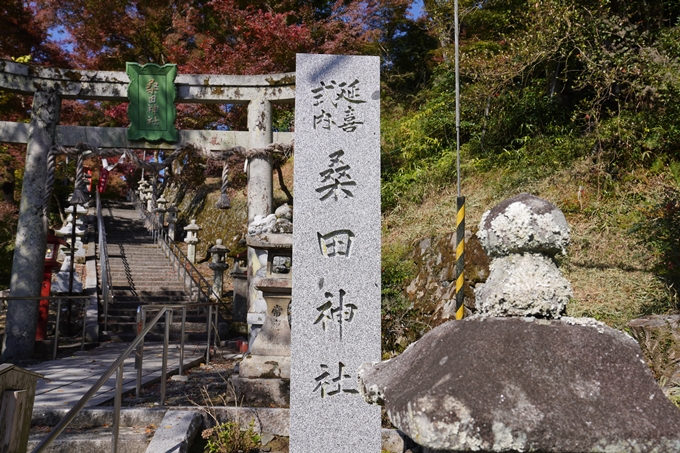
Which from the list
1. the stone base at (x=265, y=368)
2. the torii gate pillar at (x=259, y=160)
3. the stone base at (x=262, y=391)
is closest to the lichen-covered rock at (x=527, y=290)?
the stone base at (x=262, y=391)

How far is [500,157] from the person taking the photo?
1044cm

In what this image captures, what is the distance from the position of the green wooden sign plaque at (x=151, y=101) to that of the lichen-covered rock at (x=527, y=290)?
7872 mm

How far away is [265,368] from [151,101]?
5107 mm

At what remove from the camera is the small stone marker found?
165 inches

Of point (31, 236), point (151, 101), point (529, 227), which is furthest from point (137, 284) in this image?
point (529, 227)

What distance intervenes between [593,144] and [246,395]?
7623 mm

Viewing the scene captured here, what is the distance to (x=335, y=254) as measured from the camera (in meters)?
4.37

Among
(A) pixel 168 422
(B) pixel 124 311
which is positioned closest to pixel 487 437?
(A) pixel 168 422

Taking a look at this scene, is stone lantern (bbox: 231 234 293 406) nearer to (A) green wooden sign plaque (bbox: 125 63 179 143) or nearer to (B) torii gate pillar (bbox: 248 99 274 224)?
(B) torii gate pillar (bbox: 248 99 274 224)

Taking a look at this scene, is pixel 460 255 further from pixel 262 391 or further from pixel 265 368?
pixel 262 391

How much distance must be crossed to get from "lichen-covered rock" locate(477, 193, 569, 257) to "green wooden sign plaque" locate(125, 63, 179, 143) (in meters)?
7.82

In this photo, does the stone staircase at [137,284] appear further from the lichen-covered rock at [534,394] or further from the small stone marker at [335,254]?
the lichen-covered rock at [534,394]

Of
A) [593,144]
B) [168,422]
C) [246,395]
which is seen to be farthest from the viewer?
[593,144]

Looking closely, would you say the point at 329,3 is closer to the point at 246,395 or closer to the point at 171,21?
the point at 171,21
